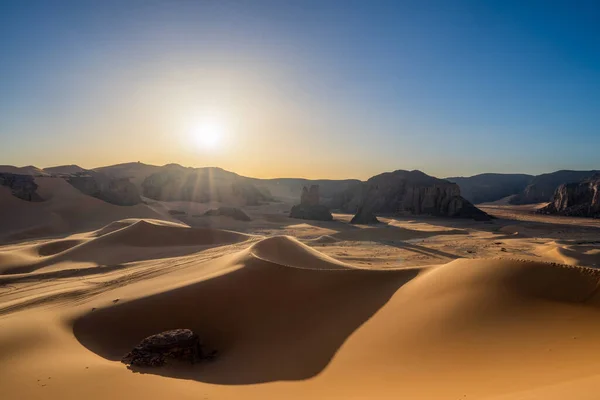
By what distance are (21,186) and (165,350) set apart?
3488cm

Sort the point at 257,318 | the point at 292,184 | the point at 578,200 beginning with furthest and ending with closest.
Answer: the point at 292,184
the point at 578,200
the point at 257,318

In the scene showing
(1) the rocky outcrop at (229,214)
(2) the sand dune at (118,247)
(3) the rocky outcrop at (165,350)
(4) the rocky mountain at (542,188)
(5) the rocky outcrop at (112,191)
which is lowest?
(2) the sand dune at (118,247)

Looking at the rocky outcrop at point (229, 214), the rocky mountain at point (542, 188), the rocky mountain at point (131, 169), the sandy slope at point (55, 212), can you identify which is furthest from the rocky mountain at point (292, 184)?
the sandy slope at point (55, 212)

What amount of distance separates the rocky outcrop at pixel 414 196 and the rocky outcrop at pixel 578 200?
45.3 ft

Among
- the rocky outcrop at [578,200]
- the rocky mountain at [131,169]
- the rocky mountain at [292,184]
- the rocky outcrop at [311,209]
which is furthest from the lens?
the rocky mountain at [292,184]

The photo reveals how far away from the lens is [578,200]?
50.8 meters

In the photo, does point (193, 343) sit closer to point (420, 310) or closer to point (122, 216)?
point (420, 310)

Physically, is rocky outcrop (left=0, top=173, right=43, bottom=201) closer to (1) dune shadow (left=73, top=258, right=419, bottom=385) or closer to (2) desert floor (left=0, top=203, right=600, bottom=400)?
(2) desert floor (left=0, top=203, right=600, bottom=400)

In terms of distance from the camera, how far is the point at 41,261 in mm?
15828

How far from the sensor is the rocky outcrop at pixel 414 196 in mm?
47312

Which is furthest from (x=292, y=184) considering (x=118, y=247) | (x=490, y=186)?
(x=118, y=247)

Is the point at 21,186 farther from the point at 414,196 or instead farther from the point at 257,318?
the point at 414,196

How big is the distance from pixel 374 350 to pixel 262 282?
12.4 feet

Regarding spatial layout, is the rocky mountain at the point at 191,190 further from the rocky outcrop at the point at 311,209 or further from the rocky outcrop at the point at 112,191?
the rocky outcrop at the point at 311,209
